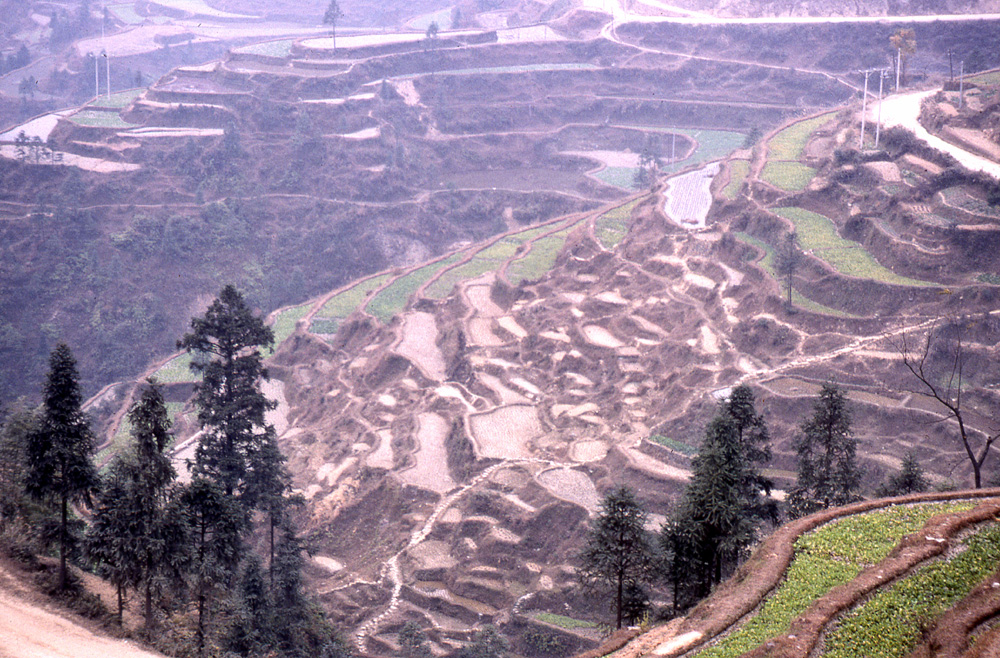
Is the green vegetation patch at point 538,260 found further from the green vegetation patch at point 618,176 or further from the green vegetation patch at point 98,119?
the green vegetation patch at point 98,119

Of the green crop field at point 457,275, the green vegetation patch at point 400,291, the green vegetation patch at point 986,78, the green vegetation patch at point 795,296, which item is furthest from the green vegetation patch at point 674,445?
the green vegetation patch at point 986,78

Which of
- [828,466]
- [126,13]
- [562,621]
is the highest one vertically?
[126,13]

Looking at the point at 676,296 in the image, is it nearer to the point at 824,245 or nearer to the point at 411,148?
the point at 824,245

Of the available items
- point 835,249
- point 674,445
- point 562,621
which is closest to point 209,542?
point 562,621

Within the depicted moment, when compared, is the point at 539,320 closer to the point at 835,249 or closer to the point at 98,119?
the point at 835,249

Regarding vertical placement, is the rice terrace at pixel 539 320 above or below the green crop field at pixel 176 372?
above

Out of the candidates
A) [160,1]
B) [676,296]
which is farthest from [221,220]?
[160,1]
